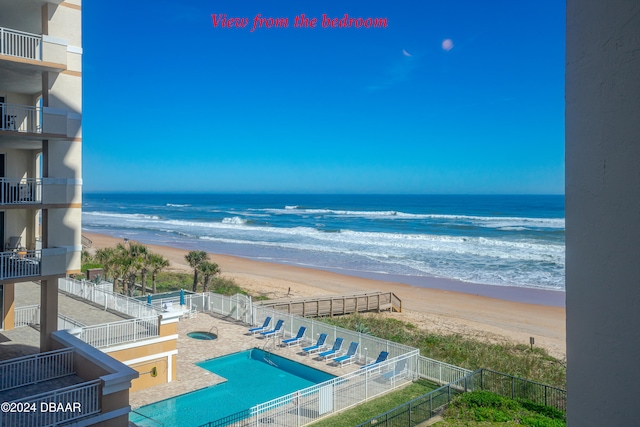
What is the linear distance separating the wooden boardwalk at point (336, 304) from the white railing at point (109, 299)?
7.89 metres

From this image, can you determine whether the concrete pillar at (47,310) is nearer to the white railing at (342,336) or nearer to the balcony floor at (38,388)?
the balcony floor at (38,388)

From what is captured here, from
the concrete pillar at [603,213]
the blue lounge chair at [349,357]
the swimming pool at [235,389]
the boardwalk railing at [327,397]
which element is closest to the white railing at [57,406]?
the boardwalk railing at [327,397]

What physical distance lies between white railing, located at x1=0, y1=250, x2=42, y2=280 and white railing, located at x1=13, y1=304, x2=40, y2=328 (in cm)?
400

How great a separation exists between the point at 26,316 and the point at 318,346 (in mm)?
9765

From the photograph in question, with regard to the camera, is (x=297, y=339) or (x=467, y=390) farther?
(x=297, y=339)

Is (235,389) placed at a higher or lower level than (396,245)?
lower

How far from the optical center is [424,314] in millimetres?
26219

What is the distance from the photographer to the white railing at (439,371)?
50.0 ft

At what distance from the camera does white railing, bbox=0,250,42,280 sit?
36.7 feet

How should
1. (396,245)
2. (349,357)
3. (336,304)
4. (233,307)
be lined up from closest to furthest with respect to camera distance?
(349,357) → (233,307) → (336,304) → (396,245)

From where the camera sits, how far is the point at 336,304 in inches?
989

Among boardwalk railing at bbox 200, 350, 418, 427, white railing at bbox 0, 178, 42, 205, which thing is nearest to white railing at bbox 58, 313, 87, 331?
white railing at bbox 0, 178, 42, 205

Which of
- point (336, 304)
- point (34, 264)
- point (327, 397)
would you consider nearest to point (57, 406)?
point (34, 264)

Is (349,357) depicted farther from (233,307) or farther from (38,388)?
(38,388)
